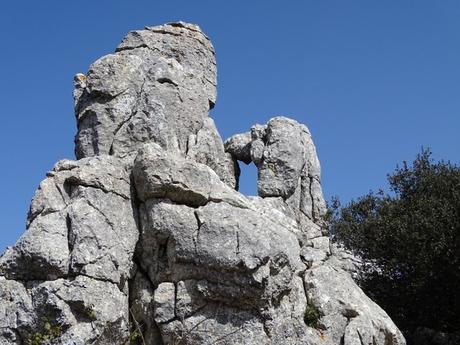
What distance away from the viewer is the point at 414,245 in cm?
2803

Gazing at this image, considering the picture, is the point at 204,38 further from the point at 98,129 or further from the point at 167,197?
the point at 167,197

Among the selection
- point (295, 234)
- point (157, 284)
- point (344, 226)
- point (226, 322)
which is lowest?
point (226, 322)

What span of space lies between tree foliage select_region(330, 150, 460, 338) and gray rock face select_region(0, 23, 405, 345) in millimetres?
7112

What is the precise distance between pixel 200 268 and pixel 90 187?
3.86 metres

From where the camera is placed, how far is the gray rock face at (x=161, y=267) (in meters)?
17.7

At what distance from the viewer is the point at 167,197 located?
19.4 meters

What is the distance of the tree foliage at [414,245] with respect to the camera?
2758cm

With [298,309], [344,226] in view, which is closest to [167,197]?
[298,309]

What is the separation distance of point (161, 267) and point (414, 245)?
42.4 ft

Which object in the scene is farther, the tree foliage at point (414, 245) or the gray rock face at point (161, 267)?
the tree foliage at point (414, 245)

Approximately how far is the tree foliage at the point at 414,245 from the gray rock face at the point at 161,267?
7112mm

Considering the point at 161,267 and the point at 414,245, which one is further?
the point at 414,245

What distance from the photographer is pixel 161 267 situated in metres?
19.2

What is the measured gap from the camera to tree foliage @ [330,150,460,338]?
27.6 m
